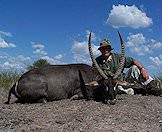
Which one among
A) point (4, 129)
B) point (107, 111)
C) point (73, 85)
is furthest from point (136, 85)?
point (4, 129)

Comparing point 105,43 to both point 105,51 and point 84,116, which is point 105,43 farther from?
point 84,116

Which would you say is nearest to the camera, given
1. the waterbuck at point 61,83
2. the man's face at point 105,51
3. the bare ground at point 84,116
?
the bare ground at point 84,116

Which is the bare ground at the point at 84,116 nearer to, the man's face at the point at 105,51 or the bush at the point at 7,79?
the man's face at the point at 105,51

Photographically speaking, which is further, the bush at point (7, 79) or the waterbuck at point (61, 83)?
the bush at point (7, 79)

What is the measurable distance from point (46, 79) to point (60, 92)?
0.49m

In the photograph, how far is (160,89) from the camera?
11930mm

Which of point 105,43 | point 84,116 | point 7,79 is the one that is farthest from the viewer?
point 7,79

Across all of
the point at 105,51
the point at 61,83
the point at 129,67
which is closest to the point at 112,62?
the point at 105,51

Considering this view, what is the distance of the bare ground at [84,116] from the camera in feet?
26.5

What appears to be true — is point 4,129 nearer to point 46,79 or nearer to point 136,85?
point 46,79

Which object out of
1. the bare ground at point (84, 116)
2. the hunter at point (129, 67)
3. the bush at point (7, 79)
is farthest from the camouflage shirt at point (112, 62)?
the bush at point (7, 79)

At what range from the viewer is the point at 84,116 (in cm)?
876

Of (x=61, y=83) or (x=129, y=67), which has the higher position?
(x=129, y=67)

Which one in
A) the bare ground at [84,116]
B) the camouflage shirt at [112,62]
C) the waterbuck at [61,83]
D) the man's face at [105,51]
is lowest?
the bare ground at [84,116]
